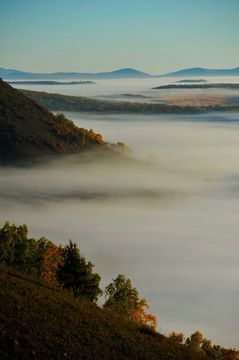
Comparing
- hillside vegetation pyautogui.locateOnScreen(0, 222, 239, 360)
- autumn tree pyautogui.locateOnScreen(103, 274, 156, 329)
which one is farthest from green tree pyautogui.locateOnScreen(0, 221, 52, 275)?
hillside vegetation pyautogui.locateOnScreen(0, 222, 239, 360)

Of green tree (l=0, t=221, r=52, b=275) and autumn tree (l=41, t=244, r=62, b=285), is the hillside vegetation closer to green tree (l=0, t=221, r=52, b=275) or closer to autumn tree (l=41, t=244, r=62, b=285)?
green tree (l=0, t=221, r=52, b=275)

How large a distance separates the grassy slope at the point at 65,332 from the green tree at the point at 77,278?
210 inches

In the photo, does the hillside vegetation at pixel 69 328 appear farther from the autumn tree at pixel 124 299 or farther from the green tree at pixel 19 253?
the green tree at pixel 19 253

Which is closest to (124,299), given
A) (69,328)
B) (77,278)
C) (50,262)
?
(77,278)

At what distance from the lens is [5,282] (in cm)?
4734

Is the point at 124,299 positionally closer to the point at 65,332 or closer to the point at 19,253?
the point at 19,253

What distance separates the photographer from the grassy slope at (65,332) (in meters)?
35.0

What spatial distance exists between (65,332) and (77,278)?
1624 centimetres

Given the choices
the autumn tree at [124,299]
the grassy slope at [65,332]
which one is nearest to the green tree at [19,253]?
the autumn tree at [124,299]

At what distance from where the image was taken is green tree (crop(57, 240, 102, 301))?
5416 cm

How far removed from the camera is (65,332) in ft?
126

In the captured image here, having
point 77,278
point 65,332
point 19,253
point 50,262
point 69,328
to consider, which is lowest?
point 65,332

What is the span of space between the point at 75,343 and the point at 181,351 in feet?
37.3

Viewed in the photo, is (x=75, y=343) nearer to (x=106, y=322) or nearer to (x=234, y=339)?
(x=106, y=322)
